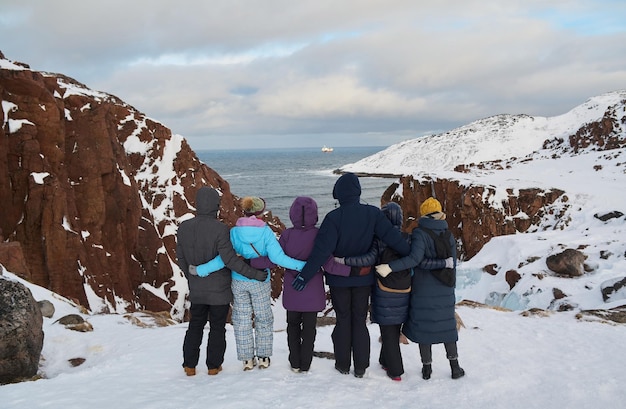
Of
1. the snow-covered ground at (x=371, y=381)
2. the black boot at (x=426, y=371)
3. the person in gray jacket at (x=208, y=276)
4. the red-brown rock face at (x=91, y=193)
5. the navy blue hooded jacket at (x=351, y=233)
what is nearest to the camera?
the snow-covered ground at (x=371, y=381)

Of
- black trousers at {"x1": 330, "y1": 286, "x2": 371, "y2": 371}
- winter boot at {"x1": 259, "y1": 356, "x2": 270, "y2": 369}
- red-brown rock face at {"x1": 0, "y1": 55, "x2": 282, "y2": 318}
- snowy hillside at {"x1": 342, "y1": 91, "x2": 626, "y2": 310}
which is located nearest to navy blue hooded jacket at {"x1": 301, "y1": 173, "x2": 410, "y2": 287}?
black trousers at {"x1": 330, "y1": 286, "x2": 371, "y2": 371}

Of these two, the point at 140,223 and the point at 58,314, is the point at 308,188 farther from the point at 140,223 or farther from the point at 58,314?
the point at 58,314

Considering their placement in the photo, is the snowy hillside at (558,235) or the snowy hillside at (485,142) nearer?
the snowy hillside at (558,235)

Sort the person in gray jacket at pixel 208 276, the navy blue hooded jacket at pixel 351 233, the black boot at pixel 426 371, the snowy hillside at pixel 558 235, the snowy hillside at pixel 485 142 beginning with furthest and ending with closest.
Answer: the snowy hillside at pixel 485 142 → the snowy hillside at pixel 558 235 → the black boot at pixel 426 371 → the person in gray jacket at pixel 208 276 → the navy blue hooded jacket at pixel 351 233

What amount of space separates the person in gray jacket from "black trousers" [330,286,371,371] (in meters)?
1.22

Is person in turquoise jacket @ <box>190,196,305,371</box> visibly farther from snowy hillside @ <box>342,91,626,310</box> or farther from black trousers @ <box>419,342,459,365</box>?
snowy hillside @ <box>342,91,626,310</box>

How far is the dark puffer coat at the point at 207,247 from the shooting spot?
268 inches

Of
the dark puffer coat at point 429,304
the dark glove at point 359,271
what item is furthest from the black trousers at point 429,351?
the dark glove at point 359,271

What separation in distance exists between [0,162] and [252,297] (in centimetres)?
2961

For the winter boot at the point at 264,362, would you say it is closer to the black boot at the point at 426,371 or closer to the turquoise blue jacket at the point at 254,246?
the turquoise blue jacket at the point at 254,246

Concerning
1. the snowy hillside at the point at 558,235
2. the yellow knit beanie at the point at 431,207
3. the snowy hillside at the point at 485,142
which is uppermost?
the snowy hillside at the point at 485,142

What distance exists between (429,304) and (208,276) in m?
3.33

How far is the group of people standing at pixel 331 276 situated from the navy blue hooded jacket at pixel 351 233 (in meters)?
0.01

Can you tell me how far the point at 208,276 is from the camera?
6.87 m
